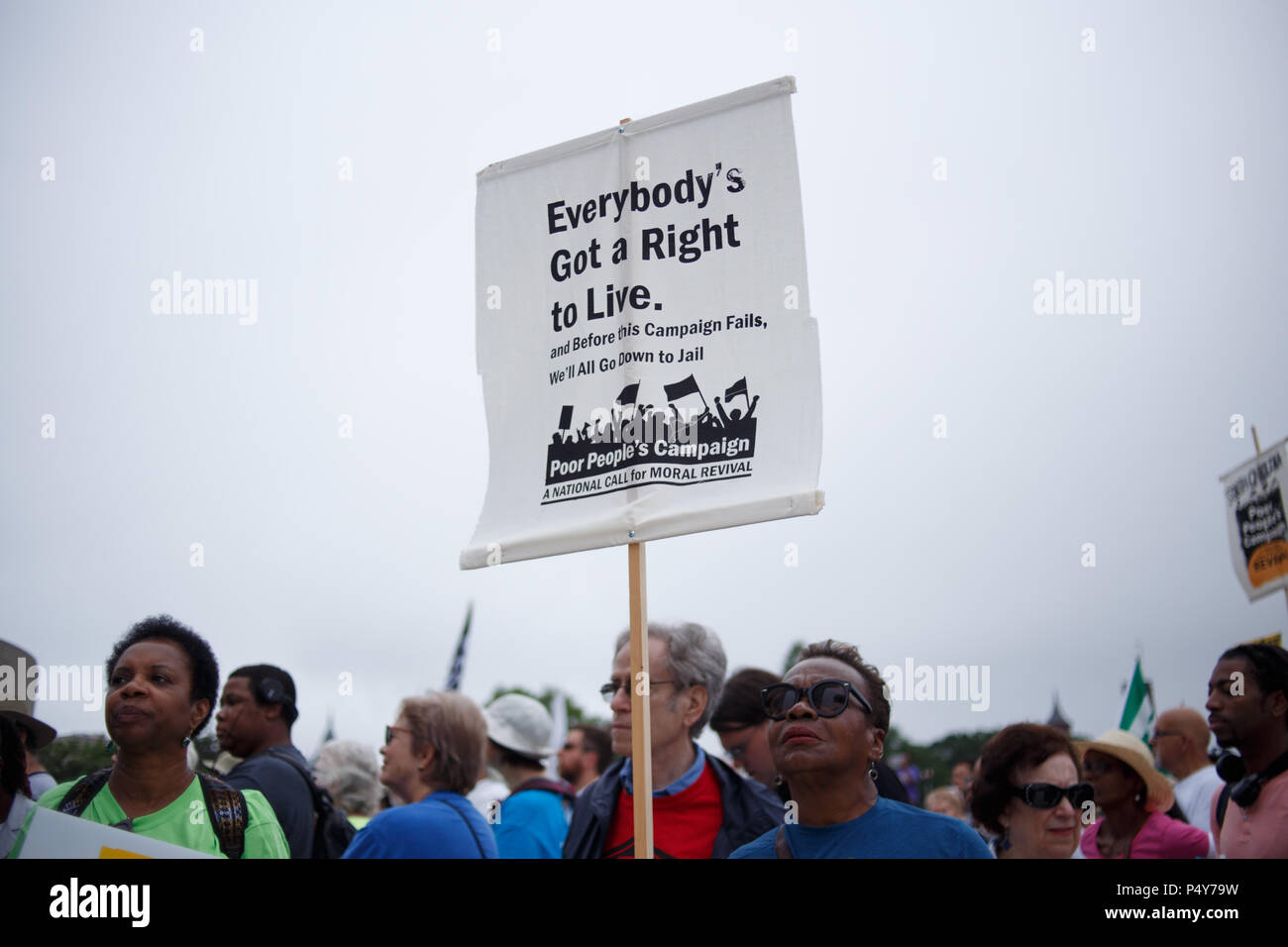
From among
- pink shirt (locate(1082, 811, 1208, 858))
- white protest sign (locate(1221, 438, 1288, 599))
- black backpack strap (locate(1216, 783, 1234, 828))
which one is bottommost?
pink shirt (locate(1082, 811, 1208, 858))

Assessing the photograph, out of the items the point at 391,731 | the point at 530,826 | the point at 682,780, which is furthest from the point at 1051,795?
the point at 391,731

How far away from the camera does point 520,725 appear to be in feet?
18.9

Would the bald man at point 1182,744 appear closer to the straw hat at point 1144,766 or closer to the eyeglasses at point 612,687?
the straw hat at point 1144,766

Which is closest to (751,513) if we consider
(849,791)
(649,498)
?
(649,498)

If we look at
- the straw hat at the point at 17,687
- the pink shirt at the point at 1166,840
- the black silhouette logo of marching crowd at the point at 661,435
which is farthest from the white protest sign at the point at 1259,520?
the straw hat at the point at 17,687

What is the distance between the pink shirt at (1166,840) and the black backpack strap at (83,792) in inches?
149

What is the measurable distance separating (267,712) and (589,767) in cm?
306

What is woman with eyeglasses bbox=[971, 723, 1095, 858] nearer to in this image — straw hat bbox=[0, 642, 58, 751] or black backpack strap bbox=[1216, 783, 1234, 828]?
black backpack strap bbox=[1216, 783, 1234, 828]

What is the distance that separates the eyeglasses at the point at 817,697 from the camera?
329 centimetres

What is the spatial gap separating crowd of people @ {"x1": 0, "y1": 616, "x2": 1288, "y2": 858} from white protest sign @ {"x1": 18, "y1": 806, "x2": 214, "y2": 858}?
82mm

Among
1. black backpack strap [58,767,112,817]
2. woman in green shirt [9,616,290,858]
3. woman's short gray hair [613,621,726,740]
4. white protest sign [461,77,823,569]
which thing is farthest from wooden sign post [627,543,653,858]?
black backpack strap [58,767,112,817]

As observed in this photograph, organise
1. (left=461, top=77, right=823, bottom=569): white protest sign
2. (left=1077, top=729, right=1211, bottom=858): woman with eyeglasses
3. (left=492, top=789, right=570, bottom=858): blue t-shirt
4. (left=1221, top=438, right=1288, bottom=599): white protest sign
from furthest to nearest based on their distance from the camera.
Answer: (left=1221, top=438, right=1288, bottom=599): white protest sign, (left=492, top=789, right=570, bottom=858): blue t-shirt, (left=1077, top=729, right=1211, bottom=858): woman with eyeglasses, (left=461, top=77, right=823, bottom=569): white protest sign

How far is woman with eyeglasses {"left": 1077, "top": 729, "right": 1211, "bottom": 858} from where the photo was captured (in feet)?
15.3
